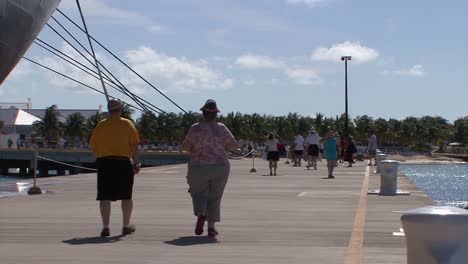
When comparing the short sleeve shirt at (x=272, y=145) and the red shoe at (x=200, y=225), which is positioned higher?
the short sleeve shirt at (x=272, y=145)

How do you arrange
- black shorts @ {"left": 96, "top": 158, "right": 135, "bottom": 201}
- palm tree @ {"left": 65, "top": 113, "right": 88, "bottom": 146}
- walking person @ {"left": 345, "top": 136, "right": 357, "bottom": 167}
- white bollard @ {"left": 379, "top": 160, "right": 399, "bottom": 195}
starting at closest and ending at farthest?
black shorts @ {"left": 96, "top": 158, "right": 135, "bottom": 201}, white bollard @ {"left": 379, "top": 160, "right": 399, "bottom": 195}, walking person @ {"left": 345, "top": 136, "right": 357, "bottom": 167}, palm tree @ {"left": 65, "top": 113, "right": 88, "bottom": 146}

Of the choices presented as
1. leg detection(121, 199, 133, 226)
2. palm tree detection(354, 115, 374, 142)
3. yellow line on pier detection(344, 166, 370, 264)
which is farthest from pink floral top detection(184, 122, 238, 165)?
palm tree detection(354, 115, 374, 142)

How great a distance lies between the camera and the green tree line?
13362cm

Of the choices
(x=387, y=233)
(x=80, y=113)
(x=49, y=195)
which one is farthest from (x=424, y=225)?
(x=80, y=113)

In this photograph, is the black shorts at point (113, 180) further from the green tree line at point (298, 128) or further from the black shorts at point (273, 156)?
the green tree line at point (298, 128)

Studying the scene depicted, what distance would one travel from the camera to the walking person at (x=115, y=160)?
10.9 m

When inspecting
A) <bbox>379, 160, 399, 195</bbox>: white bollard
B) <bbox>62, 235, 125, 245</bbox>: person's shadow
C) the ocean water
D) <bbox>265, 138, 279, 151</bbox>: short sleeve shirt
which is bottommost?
the ocean water

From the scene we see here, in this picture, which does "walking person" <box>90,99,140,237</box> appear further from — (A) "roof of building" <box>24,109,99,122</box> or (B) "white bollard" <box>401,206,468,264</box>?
(A) "roof of building" <box>24,109,99,122</box>

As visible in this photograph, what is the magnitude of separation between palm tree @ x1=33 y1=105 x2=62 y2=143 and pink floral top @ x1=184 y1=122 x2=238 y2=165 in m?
118

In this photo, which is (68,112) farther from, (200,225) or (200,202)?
(200,225)

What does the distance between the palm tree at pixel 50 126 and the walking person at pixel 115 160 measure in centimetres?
11748

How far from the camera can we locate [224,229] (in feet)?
38.0

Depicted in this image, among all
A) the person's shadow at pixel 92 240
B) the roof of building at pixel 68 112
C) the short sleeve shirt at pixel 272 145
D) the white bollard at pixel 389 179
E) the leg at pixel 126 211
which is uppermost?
the roof of building at pixel 68 112

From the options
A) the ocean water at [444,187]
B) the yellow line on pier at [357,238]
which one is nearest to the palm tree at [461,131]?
the ocean water at [444,187]
